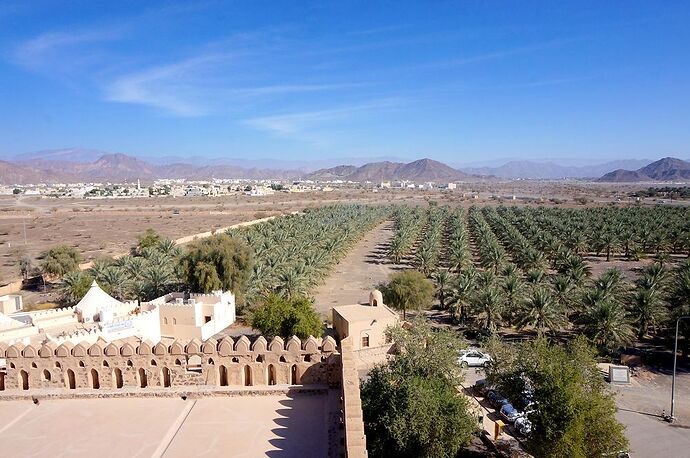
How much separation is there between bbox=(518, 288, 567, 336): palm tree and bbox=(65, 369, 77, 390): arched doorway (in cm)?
1951

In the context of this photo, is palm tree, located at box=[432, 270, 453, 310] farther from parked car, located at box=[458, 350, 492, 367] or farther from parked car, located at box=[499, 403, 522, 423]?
parked car, located at box=[499, 403, 522, 423]

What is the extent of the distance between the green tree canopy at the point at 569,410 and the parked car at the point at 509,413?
3.75m

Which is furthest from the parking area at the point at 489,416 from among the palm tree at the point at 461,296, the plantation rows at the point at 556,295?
the palm tree at the point at 461,296

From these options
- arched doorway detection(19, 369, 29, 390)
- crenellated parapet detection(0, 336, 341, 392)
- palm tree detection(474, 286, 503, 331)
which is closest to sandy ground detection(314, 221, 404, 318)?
palm tree detection(474, 286, 503, 331)

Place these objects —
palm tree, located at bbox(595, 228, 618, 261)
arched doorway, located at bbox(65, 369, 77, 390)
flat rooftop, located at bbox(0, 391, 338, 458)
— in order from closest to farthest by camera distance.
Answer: flat rooftop, located at bbox(0, 391, 338, 458) → arched doorway, located at bbox(65, 369, 77, 390) → palm tree, located at bbox(595, 228, 618, 261)

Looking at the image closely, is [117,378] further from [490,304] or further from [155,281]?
[155,281]

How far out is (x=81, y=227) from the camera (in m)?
71.3

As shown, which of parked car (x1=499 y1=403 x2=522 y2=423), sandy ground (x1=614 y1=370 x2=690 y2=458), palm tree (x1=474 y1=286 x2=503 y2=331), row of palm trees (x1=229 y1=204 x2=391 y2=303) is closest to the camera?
sandy ground (x1=614 y1=370 x2=690 y2=458)

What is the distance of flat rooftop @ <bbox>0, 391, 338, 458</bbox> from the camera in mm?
7155

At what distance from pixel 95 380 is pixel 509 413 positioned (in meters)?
13.0

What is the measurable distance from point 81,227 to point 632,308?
70.1 meters

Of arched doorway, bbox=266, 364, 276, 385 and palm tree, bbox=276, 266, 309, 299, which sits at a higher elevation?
arched doorway, bbox=266, 364, 276, 385

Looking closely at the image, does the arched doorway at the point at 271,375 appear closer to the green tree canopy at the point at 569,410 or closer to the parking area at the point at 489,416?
the green tree canopy at the point at 569,410

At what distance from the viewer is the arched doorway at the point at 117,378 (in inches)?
369
